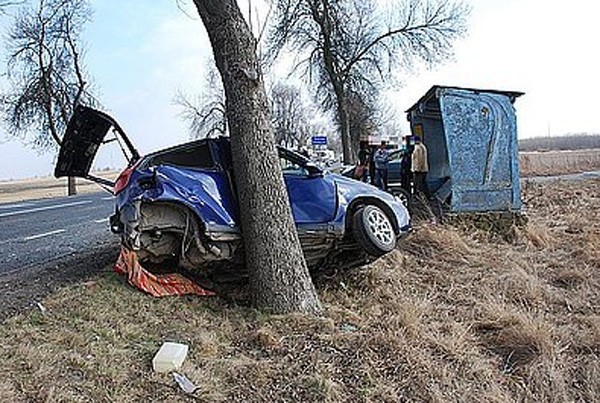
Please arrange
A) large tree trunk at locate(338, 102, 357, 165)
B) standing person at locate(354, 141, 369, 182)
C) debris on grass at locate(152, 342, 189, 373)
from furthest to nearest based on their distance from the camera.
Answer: large tree trunk at locate(338, 102, 357, 165) < standing person at locate(354, 141, 369, 182) < debris on grass at locate(152, 342, 189, 373)

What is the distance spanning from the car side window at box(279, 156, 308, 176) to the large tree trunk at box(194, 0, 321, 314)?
100 cm

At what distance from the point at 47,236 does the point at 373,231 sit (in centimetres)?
651

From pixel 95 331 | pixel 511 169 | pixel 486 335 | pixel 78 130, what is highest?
pixel 78 130

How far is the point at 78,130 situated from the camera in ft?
23.7

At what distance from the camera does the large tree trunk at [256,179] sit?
6066 millimetres

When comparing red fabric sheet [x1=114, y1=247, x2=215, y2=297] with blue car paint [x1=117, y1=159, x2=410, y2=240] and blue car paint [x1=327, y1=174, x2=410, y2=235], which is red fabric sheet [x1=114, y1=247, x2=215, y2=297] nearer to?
blue car paint [x1=117, y1=159, x2=410, y2=240]

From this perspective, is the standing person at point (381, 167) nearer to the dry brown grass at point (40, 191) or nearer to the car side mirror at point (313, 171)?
the car side mirror at point (313, 171)

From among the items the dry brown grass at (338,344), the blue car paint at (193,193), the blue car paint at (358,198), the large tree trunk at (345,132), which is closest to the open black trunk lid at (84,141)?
the blue car paint at (193,193)

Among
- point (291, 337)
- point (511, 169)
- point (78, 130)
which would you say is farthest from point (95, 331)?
point (511, 169)

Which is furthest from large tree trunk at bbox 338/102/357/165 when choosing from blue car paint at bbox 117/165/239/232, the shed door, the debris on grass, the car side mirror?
the debris on grass

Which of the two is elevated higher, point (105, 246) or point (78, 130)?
point (78, 130)

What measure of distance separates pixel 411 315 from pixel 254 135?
2479mm

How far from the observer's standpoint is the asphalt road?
27.2ft

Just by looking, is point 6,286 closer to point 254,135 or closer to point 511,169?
point 254,135
